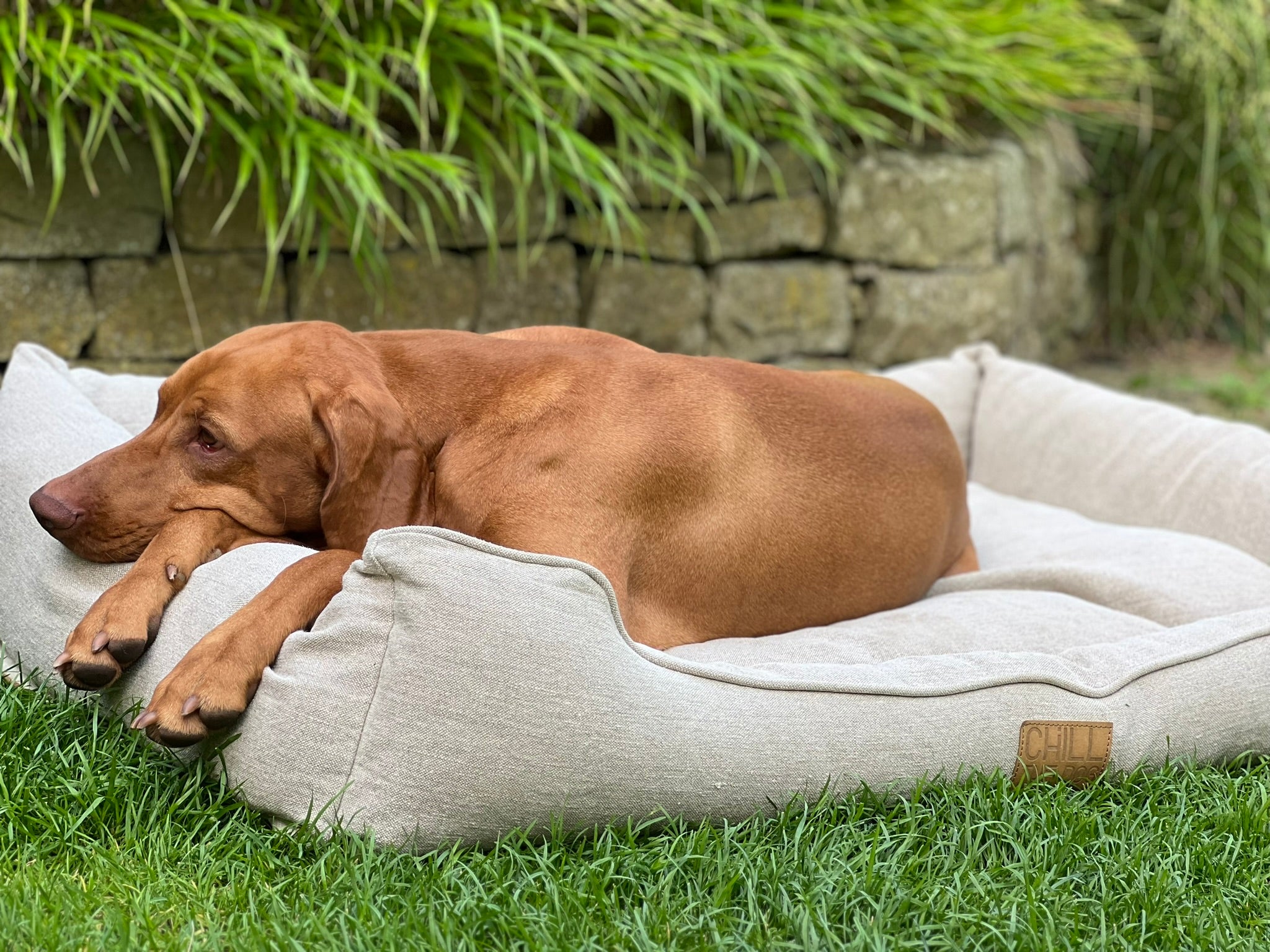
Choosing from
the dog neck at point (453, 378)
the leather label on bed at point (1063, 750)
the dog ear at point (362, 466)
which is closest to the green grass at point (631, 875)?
the leather label on bed at point (1063, 750)

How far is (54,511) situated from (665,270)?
3086 millimetres

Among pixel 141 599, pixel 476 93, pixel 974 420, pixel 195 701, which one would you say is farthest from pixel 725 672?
pixel 476 93

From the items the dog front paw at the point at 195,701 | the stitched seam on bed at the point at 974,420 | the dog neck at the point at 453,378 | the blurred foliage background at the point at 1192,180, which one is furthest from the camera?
the blurred foliage background at the point at 1192,180

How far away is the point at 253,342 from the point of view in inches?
93.9

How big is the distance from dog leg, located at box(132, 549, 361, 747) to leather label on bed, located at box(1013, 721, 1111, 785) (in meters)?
1.27

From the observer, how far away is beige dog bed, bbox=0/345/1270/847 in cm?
197

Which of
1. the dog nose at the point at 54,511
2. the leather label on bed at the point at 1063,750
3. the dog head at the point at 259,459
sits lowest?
the leather label on bed at the point at 1063,750

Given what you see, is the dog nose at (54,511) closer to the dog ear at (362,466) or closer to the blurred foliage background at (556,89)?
the dog ear at (362,466)

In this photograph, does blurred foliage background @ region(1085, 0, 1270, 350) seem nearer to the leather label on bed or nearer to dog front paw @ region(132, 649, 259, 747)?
the leather label on bed

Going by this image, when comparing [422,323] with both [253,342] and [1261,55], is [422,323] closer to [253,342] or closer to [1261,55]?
[253,342]

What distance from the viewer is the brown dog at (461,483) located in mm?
2186

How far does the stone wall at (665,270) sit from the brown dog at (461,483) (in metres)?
1.94

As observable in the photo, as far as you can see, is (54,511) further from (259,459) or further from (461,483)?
(461,483)

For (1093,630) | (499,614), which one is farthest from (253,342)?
(1093,630)
